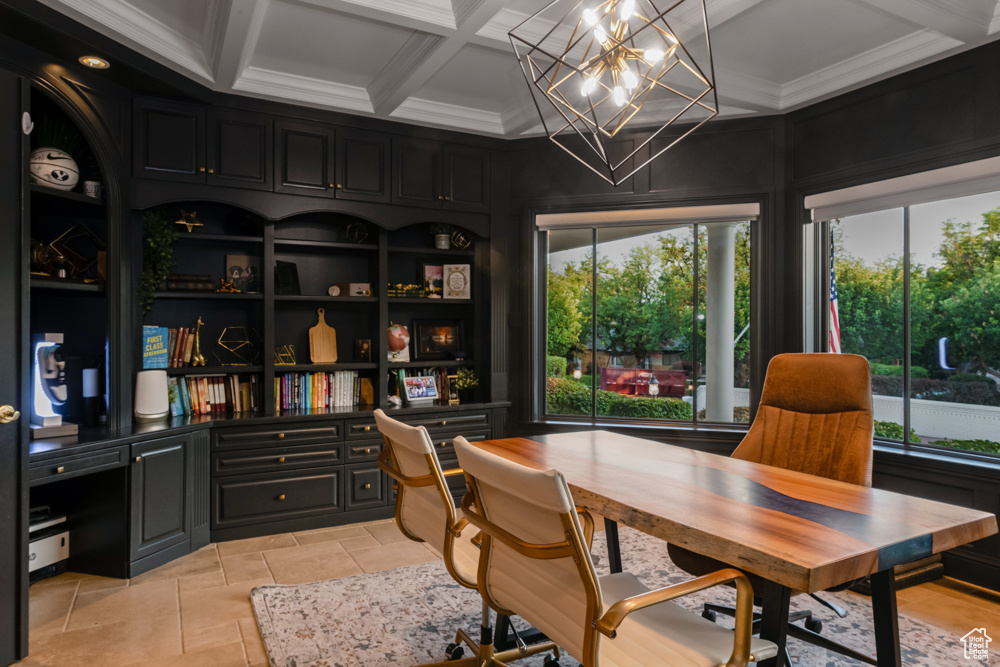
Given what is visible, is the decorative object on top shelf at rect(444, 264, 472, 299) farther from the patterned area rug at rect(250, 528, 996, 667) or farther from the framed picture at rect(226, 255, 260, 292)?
the patterned area rug at rect(250, 528, 996, 667)

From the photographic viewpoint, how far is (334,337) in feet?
15.1

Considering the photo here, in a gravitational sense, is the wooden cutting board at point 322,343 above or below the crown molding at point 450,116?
below

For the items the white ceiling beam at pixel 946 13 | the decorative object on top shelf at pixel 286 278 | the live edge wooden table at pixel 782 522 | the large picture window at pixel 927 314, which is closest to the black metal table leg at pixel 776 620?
the live edge wooden table at pixel 782 522

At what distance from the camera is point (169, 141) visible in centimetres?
374

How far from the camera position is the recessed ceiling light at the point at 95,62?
3150 mm

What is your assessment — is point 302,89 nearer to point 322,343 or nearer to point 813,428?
point 322,343

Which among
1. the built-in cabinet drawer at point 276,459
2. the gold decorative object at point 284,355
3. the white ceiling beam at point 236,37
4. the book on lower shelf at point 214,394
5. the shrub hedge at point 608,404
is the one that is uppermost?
the white ceiling beam at point 236,37

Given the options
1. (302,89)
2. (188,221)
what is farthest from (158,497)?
(302,89)

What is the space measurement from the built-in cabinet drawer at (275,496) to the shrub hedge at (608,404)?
168cm

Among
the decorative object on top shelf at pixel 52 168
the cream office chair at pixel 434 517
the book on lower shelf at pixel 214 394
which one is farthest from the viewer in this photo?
the book on lower shelf at pixel 214 394

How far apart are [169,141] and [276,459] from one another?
80.0 inches

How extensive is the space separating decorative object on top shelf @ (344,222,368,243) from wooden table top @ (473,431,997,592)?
2.60 metres

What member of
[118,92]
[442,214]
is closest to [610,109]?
[442,214]

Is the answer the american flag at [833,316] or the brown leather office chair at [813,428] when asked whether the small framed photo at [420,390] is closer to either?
the brown leather office chair at [813,428]
